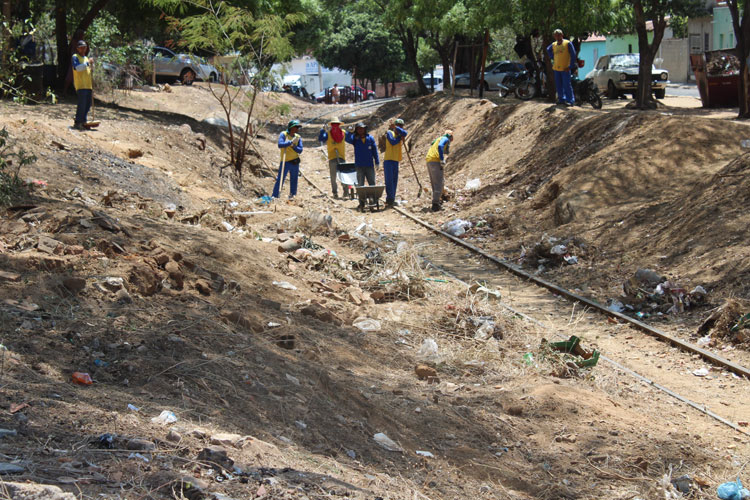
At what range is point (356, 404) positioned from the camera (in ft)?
18.4

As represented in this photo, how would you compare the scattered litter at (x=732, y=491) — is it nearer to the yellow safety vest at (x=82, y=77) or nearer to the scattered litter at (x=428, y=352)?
the scattered litter at (x=428, y=352)

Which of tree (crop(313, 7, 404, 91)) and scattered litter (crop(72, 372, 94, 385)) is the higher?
tree (crop(313, 7, 404, 91))

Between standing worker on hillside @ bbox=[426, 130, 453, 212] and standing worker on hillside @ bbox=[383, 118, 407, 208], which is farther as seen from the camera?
standing worker on hillside @ bbox=[383, 118, 407, 208]

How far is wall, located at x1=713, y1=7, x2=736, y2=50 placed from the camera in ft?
131

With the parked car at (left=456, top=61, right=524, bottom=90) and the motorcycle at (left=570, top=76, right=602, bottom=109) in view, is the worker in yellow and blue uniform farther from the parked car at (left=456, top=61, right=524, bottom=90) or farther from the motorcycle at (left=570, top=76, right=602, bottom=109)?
the parked car at (left=456, top=61, right=524, bottom=90)

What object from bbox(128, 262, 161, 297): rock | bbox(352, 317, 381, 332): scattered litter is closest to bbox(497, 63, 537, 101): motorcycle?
bbox(352, 317, 381, 332): scattered litter

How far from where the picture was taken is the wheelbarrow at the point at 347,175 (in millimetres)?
17953

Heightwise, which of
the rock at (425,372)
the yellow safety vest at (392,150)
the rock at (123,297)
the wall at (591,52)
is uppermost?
the wall at (591,52)

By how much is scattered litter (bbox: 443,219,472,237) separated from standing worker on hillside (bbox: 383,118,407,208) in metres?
2.88

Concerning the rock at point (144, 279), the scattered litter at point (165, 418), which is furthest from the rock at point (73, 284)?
the scattered litter at point (165, 418)

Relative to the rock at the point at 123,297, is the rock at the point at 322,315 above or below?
below

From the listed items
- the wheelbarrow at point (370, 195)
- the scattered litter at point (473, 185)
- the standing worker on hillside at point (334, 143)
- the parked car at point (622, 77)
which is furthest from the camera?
the parked car at point (622, 77)

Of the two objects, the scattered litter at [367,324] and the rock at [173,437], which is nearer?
the rock at [173,437]

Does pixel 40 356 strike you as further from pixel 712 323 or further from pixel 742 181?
pixel 742 181
